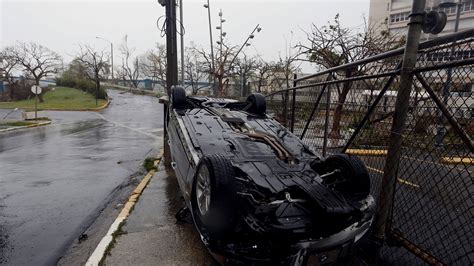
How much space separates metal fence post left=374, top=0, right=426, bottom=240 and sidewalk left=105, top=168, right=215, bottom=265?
1.66 meters

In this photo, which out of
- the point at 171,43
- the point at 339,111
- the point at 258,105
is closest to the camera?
the point at 339,111

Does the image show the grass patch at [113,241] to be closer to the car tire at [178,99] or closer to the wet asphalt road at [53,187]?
the wet asphalt road at [53,187]

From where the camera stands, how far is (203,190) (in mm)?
2465

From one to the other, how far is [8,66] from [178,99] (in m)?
45.3

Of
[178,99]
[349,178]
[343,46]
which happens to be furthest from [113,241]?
[343,46]

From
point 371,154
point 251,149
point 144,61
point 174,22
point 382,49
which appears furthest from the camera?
point 144,61

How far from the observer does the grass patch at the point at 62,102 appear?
29375mm

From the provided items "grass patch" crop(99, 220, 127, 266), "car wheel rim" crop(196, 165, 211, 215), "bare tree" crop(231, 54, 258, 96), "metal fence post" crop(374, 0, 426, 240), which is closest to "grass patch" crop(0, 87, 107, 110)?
"bare tree" crop(231, 54, 258, 96)

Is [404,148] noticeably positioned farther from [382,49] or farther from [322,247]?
[382,49]

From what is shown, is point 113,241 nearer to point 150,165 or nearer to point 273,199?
point 273,199

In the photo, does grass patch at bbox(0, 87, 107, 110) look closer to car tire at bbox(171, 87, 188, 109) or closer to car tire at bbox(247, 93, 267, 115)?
car tire at bbox(171, 87, 188, 109)

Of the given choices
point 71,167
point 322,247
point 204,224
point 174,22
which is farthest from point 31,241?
point 174,22

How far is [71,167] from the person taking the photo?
7285 millimetres

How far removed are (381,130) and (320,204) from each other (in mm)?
1572
